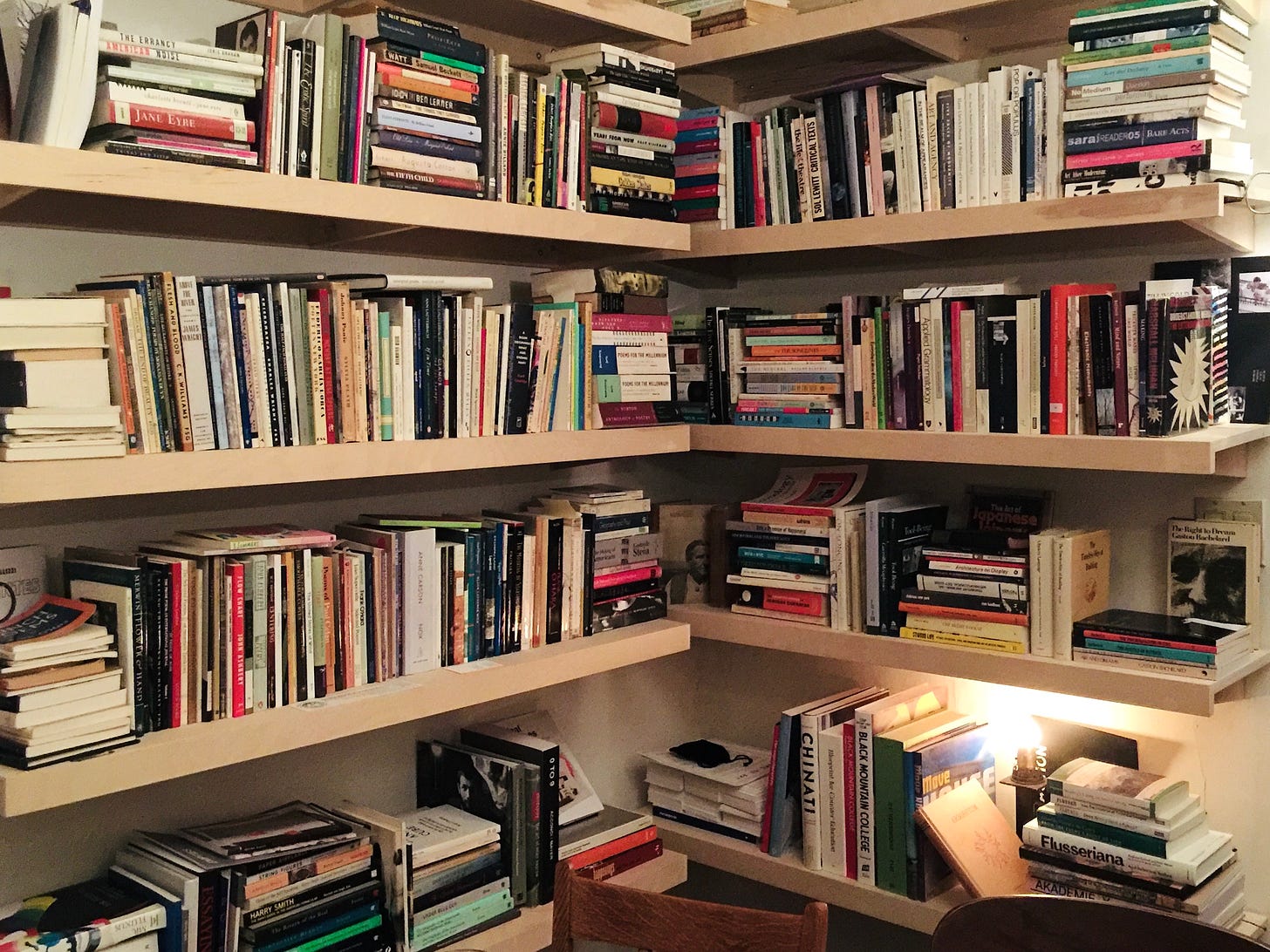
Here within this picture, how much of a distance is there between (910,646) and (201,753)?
1.27m

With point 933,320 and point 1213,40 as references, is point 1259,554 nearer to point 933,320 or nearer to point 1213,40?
point 933,320

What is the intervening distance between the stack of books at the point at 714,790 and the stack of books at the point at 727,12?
5.02 feet

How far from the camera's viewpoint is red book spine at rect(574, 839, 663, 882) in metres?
2.37

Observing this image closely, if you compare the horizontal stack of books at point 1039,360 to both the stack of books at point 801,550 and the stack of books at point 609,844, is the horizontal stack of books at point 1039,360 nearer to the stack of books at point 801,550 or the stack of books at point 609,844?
the stack of books at point 801,550

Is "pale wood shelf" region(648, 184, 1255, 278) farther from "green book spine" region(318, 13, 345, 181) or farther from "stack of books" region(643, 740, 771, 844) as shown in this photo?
"stack of books" region(643, 740, 771, 844)

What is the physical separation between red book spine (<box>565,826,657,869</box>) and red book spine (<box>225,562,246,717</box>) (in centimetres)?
80

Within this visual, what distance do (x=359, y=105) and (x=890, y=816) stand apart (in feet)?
5.12

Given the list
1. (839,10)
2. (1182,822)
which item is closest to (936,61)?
(839,10)

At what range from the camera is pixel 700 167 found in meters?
2.53

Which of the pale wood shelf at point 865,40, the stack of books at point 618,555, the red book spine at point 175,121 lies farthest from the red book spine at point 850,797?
the red book spine at point 175,121

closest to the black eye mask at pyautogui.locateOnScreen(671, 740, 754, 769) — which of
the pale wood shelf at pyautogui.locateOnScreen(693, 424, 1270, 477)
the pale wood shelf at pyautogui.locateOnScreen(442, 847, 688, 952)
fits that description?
the pale wood shelf at pyautogui.locateOnScreen(442, 847, 688, 952)

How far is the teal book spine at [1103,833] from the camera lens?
203 centimetres

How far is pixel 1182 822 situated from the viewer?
207cm

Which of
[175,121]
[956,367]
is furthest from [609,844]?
[175,121]
